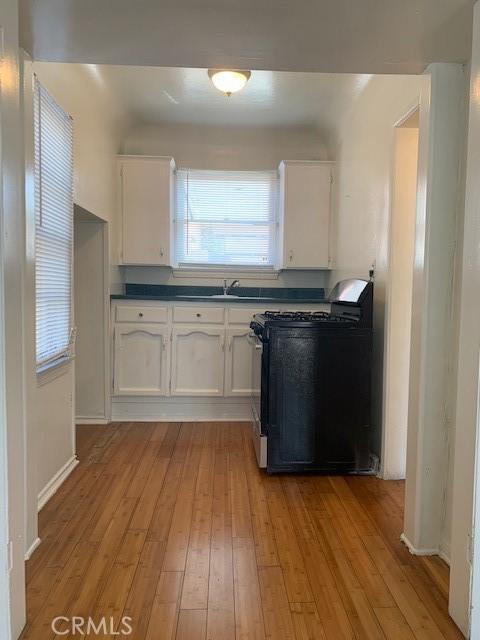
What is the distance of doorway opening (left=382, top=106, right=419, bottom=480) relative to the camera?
2.44 metres

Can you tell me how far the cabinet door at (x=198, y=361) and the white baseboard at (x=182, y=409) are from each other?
4.9 inches

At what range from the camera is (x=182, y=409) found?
12.1ft

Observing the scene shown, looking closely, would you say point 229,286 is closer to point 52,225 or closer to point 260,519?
point 52,225

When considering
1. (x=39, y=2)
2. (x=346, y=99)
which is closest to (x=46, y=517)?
(x=39, y=2)

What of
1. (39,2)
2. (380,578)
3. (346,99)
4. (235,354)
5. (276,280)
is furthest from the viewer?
(276,280)

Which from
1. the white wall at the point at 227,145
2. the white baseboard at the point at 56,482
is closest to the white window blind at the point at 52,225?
the white baseboard at the point at 56,482

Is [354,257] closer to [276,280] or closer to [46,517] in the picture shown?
[276,280]

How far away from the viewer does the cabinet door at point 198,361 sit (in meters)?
3.60

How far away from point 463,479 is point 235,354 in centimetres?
234

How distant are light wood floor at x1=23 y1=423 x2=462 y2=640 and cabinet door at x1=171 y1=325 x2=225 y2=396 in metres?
0.92

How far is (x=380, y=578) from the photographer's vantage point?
1.66 meters

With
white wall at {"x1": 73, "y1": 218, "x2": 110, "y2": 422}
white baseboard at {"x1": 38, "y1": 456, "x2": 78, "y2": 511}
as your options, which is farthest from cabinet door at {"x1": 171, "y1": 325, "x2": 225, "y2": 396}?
white baseboard at {"x1": 38, "y1": 456, "x2": 78, "y2": 511}

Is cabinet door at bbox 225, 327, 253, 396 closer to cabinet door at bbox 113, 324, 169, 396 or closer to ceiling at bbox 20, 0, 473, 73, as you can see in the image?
cabinet door at bbox 113, 324, 169, 396

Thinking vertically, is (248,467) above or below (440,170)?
below
